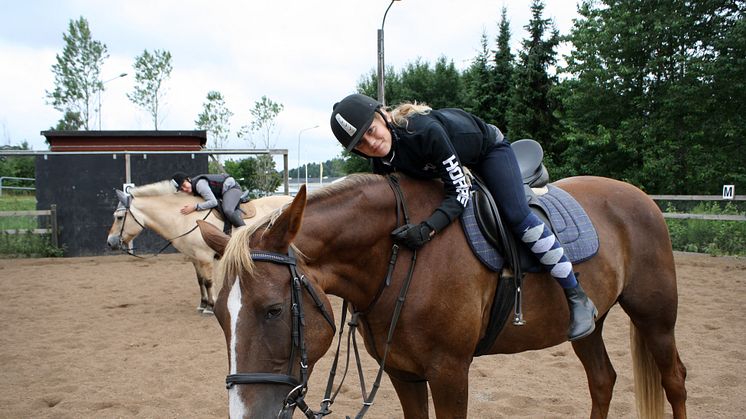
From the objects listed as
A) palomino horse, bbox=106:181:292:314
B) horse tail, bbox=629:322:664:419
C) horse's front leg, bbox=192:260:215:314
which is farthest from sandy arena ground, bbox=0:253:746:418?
palomino horse, bbox=106:181:292:314

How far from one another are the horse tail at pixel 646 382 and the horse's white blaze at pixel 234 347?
2757 mm

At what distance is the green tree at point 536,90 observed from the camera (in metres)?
22.3

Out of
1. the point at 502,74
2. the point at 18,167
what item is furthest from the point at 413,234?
the point at 18,167

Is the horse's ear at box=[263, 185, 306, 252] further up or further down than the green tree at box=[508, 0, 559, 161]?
further down

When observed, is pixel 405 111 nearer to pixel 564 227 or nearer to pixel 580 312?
pixel 564 227

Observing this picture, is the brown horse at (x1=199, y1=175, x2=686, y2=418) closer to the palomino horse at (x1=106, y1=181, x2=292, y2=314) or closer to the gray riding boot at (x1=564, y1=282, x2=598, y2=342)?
the gray riding boot at (x1=564, y1=282, x2=598, y2=342)

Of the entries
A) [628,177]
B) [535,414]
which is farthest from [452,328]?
[628,177]

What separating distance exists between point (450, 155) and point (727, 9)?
2020 centimetres

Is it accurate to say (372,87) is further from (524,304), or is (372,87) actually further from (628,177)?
(524,304)

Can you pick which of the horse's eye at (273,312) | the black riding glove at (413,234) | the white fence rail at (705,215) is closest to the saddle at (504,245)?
the black riding glove at (413,234)

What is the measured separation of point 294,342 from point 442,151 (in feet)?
3.37

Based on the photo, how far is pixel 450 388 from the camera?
222 cm

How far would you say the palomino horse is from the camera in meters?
7.59

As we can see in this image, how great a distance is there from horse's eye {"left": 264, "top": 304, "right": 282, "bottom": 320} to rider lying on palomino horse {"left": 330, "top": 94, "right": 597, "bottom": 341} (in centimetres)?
63
